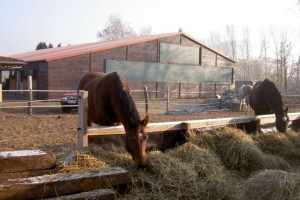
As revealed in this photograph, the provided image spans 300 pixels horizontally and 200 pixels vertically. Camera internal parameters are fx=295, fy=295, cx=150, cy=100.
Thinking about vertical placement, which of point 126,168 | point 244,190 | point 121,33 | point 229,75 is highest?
point 121,33

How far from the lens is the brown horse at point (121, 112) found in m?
3.28

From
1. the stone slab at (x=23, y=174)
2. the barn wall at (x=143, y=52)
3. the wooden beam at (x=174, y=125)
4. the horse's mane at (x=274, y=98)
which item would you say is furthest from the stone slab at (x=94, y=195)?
the barn wall at (x=143, y=52)

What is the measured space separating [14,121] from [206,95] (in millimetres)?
18389

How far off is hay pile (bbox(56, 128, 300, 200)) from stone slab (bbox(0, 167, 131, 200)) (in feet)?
0.65

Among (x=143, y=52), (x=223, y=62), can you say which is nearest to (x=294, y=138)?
(x=143, y=52)

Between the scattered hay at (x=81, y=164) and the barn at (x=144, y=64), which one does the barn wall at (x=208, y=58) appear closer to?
the barn at (x=144, y=64)

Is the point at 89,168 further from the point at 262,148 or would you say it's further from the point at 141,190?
the point at 262,148

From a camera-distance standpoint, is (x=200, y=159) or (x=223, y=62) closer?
(x=200, y=159)

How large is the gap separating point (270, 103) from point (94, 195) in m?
5.83

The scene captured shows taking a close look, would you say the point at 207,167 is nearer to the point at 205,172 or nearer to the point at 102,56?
the point at 205,172

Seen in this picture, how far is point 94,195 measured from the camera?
255 cm

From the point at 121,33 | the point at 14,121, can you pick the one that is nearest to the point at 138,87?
the point at 14,121

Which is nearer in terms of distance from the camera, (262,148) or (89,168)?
(89,168)

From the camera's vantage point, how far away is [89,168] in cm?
289
